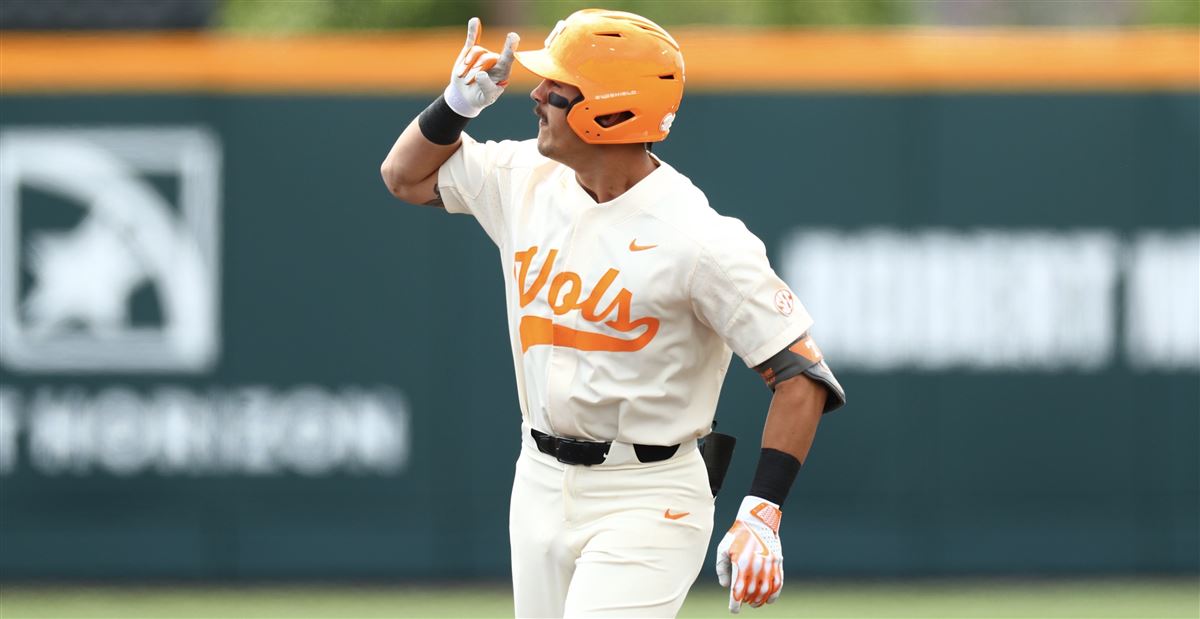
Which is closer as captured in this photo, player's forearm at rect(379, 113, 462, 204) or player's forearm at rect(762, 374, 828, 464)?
player's forearm at rect(762, 374, 828, 464)

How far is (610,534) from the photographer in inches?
164

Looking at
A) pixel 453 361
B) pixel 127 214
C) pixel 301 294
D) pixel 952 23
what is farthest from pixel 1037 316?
pixel 952 23

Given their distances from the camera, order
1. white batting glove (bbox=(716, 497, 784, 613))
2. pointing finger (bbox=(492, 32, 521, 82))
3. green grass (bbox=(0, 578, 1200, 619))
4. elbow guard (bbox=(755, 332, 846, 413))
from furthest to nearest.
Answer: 1. green grass (bbox=(0, 578, 1200, 619))
2. pointing finger (bbox=(492, 32, 521, 82))
3. elbow guard (bbox=(755, 332, 846, 413))
4. white batting glove (bbox=(716, 497, 784, 613))

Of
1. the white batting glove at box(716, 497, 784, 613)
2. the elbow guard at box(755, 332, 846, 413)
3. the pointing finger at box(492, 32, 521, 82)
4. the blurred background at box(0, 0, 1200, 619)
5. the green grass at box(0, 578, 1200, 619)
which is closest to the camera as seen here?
the white batting glove at box(716, 497, 784, 613)

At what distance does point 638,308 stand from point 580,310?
0.49ft

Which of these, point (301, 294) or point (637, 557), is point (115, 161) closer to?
point (301, 294)

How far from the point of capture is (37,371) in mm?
8258

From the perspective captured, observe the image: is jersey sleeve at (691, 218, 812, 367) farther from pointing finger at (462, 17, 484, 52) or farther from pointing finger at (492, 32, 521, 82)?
pointing finger at (462, 17, 484, 52)

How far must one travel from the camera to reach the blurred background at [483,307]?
831cm

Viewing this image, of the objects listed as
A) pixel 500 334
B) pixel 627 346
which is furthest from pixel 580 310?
pixel 500 334

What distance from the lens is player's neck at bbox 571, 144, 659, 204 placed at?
169 inches

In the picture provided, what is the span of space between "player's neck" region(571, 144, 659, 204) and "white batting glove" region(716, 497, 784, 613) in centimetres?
85

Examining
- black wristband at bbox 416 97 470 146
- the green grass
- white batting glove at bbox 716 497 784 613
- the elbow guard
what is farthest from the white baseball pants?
the green grass

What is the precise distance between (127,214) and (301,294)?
91 centimetres
